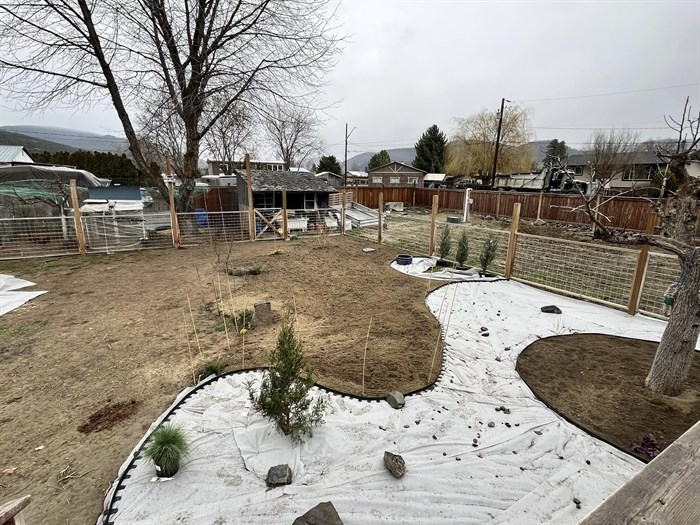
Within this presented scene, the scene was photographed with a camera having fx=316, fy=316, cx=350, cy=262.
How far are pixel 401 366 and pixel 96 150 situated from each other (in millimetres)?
35068

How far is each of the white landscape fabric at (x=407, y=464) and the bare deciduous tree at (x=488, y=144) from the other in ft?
98.1

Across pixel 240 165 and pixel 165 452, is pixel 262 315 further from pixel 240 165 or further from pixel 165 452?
pixel 240 165

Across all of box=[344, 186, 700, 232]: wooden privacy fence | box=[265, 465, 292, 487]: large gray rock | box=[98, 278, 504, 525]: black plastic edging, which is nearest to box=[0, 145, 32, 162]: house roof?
box=[344, 186, 700, 232]: wooden privacy fence

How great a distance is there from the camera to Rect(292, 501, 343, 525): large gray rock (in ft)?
5.64

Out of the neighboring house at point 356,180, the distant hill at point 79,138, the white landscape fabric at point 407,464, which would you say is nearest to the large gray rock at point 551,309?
the white landscape fabric at point 407,464

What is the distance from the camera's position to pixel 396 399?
2.88m

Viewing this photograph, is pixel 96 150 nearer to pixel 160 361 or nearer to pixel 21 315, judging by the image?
pixel 21 315

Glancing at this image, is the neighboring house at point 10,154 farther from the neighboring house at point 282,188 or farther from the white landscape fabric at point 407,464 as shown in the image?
the white landscape fabric at point 407,464

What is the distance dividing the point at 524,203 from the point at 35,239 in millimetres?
20434

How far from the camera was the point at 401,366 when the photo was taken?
3.54 metres

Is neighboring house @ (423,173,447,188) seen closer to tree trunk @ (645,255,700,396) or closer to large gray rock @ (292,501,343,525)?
tree trunk @ (645,255,700,396)

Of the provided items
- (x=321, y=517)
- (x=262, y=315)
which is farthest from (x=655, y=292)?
(x=321, y=517)

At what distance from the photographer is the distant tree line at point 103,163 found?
23953 mm

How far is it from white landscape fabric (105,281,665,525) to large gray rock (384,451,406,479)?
0.06 m
